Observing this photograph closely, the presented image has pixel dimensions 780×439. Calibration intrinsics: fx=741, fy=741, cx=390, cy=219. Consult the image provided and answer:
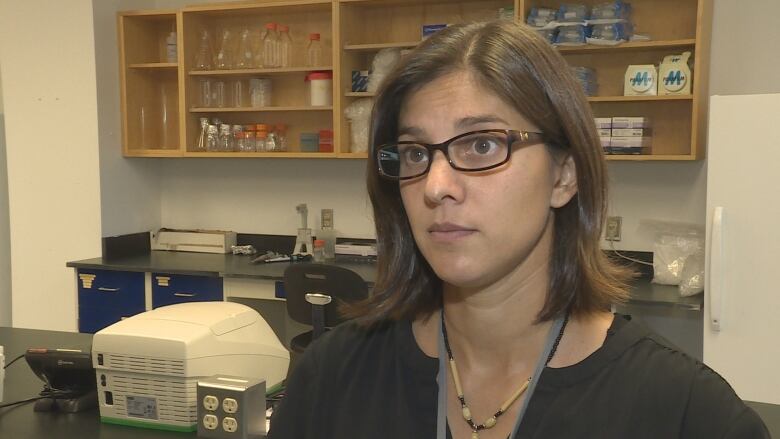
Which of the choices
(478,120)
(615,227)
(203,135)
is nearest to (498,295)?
(478,120)

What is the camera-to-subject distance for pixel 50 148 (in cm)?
412

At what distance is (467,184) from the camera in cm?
98

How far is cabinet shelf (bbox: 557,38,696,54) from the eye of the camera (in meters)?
3.16

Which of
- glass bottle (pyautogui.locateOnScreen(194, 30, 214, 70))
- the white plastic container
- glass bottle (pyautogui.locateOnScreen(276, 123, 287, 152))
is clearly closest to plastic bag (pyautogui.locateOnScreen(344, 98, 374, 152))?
the white plastic container

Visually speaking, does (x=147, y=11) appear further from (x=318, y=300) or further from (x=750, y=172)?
(x=750, y=172)

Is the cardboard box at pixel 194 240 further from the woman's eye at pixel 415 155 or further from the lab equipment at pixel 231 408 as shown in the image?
the woman's eye at pixel 415 155

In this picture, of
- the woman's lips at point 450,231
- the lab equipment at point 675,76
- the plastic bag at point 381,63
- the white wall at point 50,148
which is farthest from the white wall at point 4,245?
the woman's lips at point 450,231

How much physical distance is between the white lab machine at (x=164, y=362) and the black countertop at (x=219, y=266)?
1.52 meters

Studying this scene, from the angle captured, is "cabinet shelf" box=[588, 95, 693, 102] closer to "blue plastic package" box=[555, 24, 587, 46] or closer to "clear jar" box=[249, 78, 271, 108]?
"blue plastic package" box=[555, 24, 587, 46]

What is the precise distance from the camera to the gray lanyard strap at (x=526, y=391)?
1.04 m

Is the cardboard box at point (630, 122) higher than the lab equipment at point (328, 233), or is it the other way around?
the cardboard box at point (630, 122)

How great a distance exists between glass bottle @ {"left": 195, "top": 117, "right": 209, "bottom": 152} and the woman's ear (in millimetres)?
3307

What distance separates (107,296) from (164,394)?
2.37 meters

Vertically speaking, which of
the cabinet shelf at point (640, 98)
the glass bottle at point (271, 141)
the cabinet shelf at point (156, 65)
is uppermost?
the cabinet shelf at point (156, 65)
